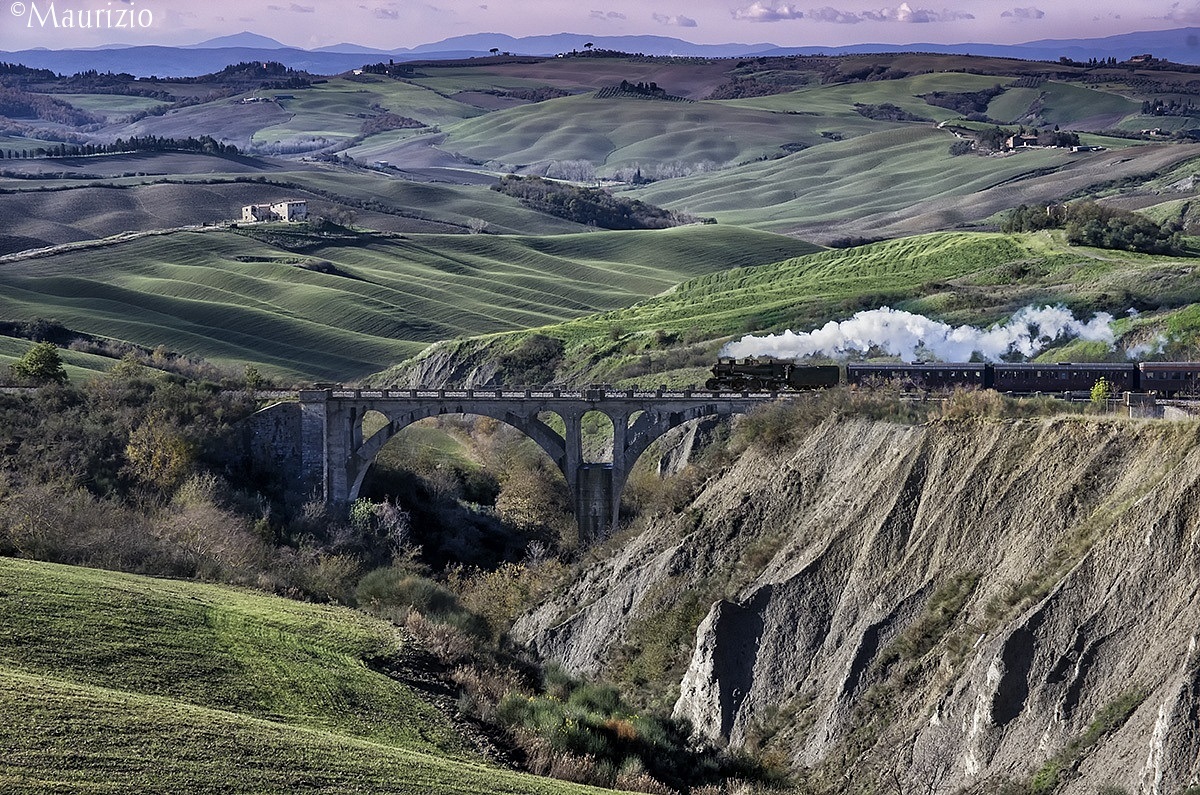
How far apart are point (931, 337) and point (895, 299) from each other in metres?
17.5

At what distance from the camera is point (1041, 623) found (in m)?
40.5

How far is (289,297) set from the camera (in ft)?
538

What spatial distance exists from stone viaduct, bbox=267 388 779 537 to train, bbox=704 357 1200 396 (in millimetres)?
1827

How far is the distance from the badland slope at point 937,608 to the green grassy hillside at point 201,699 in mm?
8629

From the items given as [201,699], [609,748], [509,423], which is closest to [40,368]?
[509,423]

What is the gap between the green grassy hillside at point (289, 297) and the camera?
14225 centimetres

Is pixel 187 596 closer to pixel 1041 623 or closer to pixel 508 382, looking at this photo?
pixel 1041 623

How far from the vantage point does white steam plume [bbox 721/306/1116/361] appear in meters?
96.4

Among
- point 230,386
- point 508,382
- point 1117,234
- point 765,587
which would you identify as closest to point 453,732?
point 765,587

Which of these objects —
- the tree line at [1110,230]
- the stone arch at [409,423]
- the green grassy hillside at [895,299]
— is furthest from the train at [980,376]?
the tree line at [1110,230]

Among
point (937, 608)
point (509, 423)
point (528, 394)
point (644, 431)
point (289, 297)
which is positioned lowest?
point (289, 297)

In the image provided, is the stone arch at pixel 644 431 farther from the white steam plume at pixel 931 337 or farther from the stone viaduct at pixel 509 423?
the white steam plume at pixel 931 337

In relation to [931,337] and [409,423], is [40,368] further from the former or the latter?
[931,337]

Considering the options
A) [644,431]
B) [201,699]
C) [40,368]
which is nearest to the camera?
[201,699]
